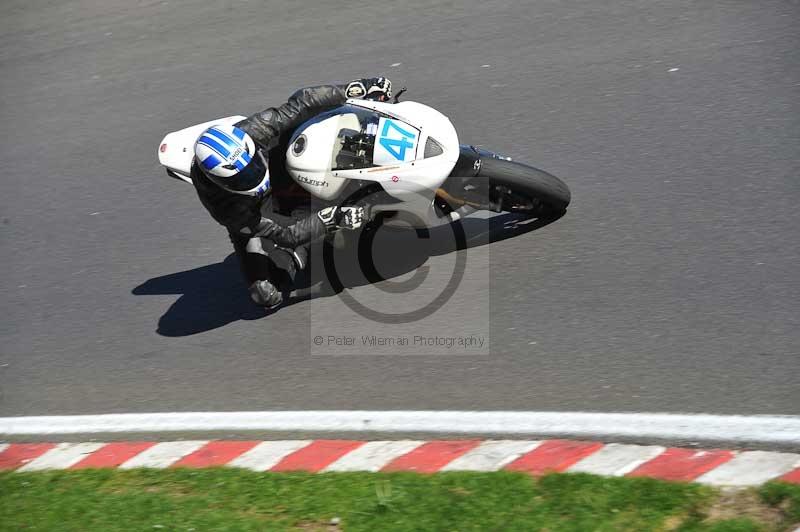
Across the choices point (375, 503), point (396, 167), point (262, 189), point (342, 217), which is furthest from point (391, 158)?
point (375, 503)

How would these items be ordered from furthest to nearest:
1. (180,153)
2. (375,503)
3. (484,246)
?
(484,246), (180,153), (375,503)

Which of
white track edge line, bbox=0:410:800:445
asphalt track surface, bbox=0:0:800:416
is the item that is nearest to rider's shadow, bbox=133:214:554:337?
asphalt track surface, bbox=0:0:800:416

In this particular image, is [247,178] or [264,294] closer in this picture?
[247,178]

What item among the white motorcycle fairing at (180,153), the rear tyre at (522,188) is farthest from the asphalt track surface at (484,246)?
the white motorcycle fairing at (180,153)

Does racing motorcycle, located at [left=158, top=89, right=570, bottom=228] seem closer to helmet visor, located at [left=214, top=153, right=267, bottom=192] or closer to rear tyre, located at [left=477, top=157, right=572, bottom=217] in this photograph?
rear tyre, located at [left=477, top=157, right=572, bottom=217]

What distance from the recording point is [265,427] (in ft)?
17.6

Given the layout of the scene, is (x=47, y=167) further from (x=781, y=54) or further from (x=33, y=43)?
(x=781, y=54)

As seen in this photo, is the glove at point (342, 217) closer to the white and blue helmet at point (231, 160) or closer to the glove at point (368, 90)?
the white and blue helmet at point (231, 160)

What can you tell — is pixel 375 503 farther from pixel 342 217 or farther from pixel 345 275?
pixel 345 275

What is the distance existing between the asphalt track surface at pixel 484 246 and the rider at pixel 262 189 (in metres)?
0.43

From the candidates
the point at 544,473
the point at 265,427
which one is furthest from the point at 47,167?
the point at 544,473

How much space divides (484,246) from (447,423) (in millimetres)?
1736

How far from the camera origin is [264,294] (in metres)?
6.07

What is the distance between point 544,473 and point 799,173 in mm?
3179
